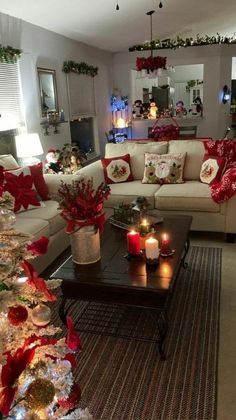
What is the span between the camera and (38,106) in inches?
194

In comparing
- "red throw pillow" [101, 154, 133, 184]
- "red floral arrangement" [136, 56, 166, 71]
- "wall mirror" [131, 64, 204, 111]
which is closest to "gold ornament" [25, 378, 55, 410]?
"red throw pillow" [101, 154, 133, 184]

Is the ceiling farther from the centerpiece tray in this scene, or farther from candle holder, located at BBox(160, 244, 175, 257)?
candle holder, located at BBox(160, 244, 175, 257)

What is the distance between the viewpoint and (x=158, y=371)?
6.55 ft

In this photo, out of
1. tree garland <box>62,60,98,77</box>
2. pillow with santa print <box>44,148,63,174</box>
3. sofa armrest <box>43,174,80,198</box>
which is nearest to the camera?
sofa armrest <box>43,174,80,198</box>

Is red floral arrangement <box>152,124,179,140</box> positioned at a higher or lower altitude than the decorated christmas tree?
higher

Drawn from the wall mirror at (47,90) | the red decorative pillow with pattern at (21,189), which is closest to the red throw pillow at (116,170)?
the red decorative pillow with pattern at (21,189)

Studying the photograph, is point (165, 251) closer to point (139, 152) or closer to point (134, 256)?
point (134, 256)

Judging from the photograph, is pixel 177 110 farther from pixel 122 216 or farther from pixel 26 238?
pixel 26 238

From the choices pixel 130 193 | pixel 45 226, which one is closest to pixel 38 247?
pixel 45 226

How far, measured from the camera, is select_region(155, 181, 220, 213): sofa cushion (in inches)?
142

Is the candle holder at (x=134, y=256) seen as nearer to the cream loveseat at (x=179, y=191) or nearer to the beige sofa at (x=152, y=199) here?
the beige sofa at (x=152, y=199)

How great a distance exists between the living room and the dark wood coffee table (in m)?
0.13

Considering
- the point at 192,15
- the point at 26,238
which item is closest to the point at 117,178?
the point at 26,238

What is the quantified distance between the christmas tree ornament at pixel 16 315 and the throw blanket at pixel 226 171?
2602 mm
